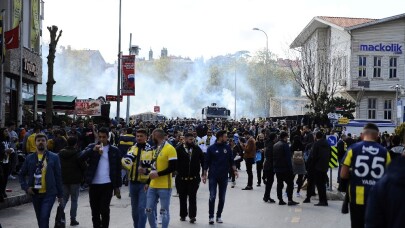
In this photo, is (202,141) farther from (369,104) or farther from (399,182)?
(369,104)

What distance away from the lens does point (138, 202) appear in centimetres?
1082

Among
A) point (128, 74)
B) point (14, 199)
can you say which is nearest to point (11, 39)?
point (128, 74)

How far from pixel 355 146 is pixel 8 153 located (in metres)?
10.5

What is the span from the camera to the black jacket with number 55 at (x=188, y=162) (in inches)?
536

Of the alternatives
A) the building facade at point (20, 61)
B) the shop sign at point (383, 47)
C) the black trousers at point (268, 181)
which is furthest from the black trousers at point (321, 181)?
the shop sign at point (383, 47)

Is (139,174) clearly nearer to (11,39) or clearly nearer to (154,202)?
(154,202)

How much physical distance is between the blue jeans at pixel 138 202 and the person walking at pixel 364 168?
3.39 meters

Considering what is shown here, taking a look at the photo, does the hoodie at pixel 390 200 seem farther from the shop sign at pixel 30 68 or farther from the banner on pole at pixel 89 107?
the banner on pole at pixel 89 107

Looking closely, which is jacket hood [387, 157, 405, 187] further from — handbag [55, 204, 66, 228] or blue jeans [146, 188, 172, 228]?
handbag [55, 204, 66, 228]

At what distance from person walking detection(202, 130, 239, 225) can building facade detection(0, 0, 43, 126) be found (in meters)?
15.5

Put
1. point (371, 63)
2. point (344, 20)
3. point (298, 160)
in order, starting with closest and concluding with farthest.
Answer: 1. point (298, 160)
2. point (371, 63)
3. point (344, 20)

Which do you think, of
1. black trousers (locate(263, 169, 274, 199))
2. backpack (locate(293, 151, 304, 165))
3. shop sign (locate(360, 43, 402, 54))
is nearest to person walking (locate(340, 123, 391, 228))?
black trousers (locate(263, 169, 274, 199))

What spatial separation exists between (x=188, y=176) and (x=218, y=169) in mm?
640

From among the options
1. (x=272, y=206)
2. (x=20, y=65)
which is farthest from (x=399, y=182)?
(x=20, y=65)
